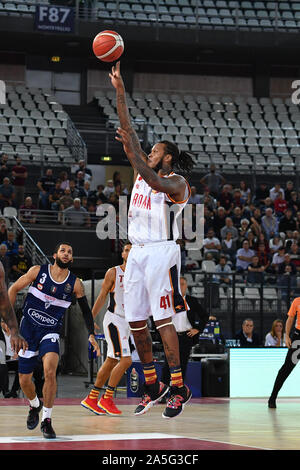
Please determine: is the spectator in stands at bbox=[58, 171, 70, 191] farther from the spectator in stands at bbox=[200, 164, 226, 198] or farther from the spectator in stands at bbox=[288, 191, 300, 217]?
the spectator in stands at bbox=[288, 191, 300, 217]

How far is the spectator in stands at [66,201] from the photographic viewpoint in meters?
20.7

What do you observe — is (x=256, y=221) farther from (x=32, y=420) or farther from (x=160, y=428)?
(x=32, y=420)

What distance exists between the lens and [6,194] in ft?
67.4

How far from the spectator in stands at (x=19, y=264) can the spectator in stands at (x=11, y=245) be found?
0.14 m

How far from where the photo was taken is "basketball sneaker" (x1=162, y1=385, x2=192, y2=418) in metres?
7.14

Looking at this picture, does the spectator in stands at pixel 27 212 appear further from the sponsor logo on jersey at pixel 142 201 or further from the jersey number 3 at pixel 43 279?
the sponsor logo on jersey at pixel 142 201

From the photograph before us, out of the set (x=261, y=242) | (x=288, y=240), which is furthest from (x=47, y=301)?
(x=288, y=240)

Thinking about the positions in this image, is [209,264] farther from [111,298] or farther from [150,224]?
[150,224]

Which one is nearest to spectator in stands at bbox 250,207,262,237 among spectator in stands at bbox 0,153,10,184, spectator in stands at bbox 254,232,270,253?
spectator in stands at bbox 254,232,270,253

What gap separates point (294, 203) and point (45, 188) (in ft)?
22.9

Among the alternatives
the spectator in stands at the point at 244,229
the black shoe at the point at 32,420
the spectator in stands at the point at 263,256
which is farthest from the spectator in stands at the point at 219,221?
the black shoe at the point at 32,420

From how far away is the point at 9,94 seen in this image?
28875mm
